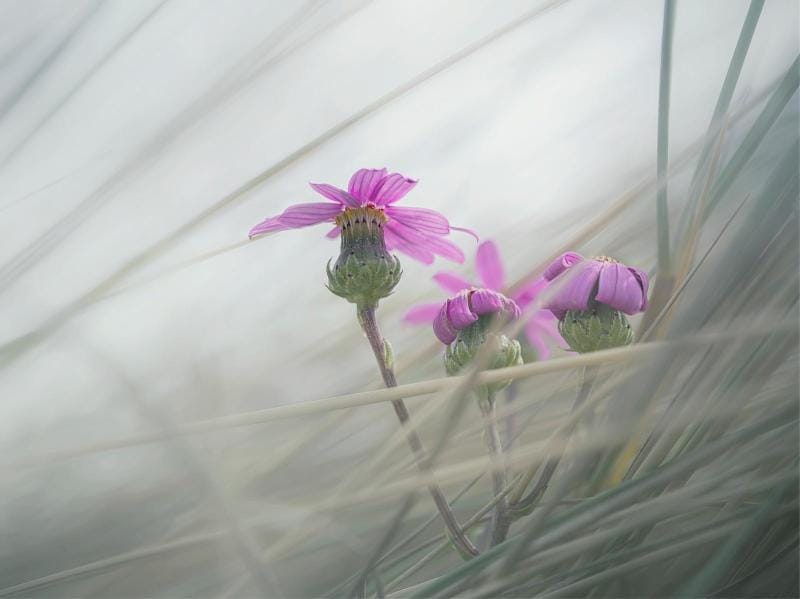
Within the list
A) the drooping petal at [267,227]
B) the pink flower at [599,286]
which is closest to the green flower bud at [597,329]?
the pink flower at [599,286]

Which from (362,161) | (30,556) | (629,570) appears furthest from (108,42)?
(629,570)

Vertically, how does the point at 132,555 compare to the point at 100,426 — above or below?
below

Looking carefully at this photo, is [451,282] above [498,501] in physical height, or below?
above

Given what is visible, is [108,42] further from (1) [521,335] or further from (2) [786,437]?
(2) [786,437]

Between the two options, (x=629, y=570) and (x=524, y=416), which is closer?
(x=629, y=570)

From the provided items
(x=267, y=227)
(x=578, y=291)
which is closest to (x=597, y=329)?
(x=578, y=291)

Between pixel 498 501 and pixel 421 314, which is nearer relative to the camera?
pixel 498 501

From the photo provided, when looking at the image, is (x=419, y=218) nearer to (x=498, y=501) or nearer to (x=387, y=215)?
(x=387, y=215)

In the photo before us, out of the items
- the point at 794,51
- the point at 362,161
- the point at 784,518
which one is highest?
the point at 362,161
